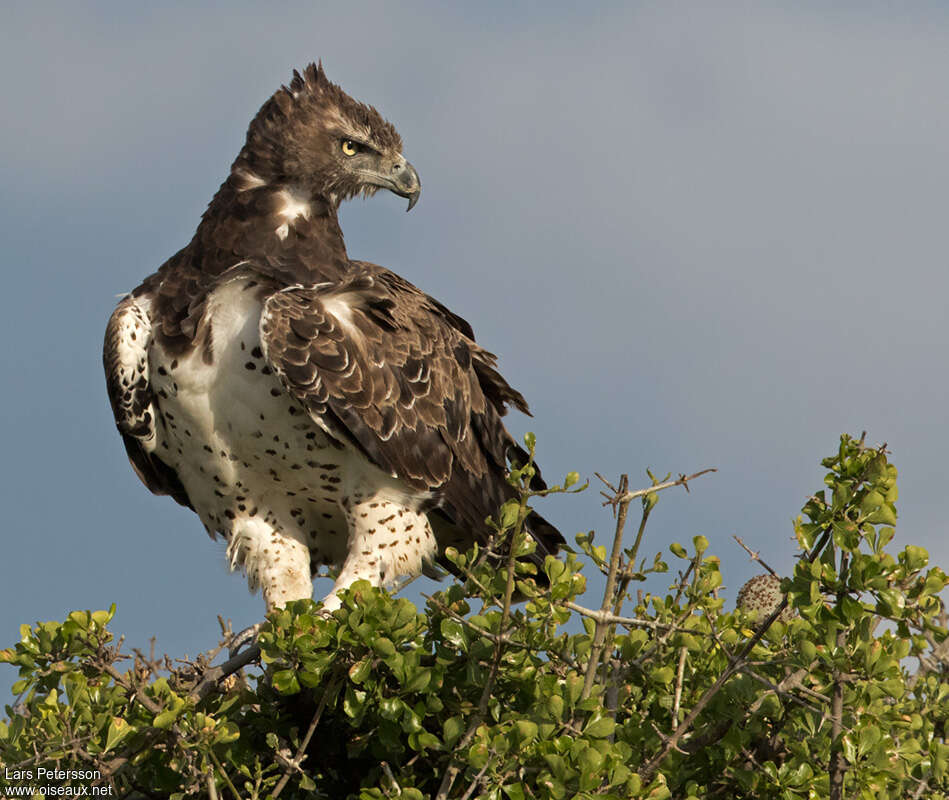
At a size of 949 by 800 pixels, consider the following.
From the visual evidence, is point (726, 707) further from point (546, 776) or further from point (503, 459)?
point (503, 459)

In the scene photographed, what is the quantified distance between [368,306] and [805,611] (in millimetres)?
3357

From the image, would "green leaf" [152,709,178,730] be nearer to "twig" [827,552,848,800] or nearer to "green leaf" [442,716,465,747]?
"green leaf" [442,716,465,747]

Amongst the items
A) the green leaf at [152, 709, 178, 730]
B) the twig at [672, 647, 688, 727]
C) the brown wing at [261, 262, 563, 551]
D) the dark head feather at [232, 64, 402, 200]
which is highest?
the dark head feather at [232, 64, 402, 200]

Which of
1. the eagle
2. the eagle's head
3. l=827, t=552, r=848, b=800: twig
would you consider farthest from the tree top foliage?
the eagle's head

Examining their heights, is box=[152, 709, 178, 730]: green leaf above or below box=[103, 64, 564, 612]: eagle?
below

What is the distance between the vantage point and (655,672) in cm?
466

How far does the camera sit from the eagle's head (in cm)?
728

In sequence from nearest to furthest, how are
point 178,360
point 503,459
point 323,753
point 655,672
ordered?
1. point 655,672
2. point 323,753
3. point 178,360
4. point 503,459

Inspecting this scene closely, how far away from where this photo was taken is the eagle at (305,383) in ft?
21.7

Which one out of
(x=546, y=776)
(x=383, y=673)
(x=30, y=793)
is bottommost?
(x=30, y=793)

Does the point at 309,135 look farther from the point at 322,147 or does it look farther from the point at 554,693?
the point at 554,693

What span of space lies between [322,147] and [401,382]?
1395 mm

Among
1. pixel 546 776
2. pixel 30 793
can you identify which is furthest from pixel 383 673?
pixel 30 793

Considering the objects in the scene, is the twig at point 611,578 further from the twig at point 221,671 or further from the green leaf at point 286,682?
the twig at point 221,671
